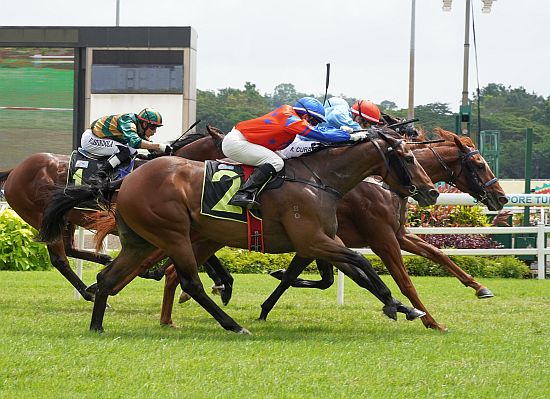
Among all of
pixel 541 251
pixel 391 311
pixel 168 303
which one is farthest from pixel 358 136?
pixel 541 251

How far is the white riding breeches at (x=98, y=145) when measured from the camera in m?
10.2

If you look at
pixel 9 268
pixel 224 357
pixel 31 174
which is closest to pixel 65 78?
pixel 9 268

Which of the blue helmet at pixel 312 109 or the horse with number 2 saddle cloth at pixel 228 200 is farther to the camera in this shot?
the blue helmet at pixel 312 109

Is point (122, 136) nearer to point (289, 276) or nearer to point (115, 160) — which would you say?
point (115, 160)

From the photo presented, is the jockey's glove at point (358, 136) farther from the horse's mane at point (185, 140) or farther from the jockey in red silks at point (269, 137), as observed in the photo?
the horse's mane at point (185, 140)

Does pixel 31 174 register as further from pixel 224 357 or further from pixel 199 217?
pixel 224 357

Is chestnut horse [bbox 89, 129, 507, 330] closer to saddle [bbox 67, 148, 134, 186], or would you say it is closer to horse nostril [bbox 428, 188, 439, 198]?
horse nostril [bbox 428, 188, 439, 198]

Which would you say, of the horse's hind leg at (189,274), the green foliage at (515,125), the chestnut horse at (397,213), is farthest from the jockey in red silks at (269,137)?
the green foliage at (515,125)

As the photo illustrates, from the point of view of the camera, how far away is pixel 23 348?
6.77 metres

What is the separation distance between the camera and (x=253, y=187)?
788 cm

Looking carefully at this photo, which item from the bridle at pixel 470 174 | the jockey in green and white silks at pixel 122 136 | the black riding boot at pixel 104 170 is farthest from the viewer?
the jockey in green and white silks at pixel 122 136

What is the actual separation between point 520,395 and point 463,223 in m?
9.63

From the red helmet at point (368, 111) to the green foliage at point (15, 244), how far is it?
21.0 feet

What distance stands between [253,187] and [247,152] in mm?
328
